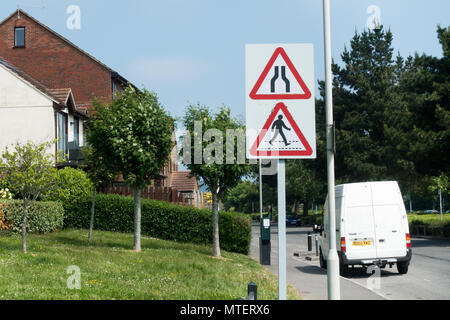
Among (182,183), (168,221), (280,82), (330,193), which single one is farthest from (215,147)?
(182,183)

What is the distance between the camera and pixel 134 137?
20.2m

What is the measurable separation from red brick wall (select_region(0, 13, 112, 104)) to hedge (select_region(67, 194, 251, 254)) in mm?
19843

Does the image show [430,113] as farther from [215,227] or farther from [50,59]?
[50,59]

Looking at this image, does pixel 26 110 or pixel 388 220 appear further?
pixel 26 110

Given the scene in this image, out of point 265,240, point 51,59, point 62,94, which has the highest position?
point 51,59

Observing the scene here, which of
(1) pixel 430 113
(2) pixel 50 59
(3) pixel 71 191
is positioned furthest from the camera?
(2) pixel 50 59

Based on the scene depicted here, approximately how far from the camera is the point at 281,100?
5.36m

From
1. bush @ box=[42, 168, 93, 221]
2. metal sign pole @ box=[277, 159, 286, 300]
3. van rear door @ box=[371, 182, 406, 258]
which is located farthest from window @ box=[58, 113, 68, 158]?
metal sign pole @ box=[277, 159, 286, 300]

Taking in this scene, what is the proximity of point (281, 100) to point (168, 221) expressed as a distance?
21287 mm

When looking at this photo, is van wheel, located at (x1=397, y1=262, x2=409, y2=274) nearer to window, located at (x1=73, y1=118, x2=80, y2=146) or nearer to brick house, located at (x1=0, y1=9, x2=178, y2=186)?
window, located at (x1=73, y1=118, x2=80, y2=146)

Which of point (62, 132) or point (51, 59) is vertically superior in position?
point (51, 59)

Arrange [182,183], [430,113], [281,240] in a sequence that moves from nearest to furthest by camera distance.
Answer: [281,240]
[430,113]
[182,183]

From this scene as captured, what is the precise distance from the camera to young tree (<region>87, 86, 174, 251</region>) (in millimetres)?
19891

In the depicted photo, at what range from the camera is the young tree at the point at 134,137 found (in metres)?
19.9
